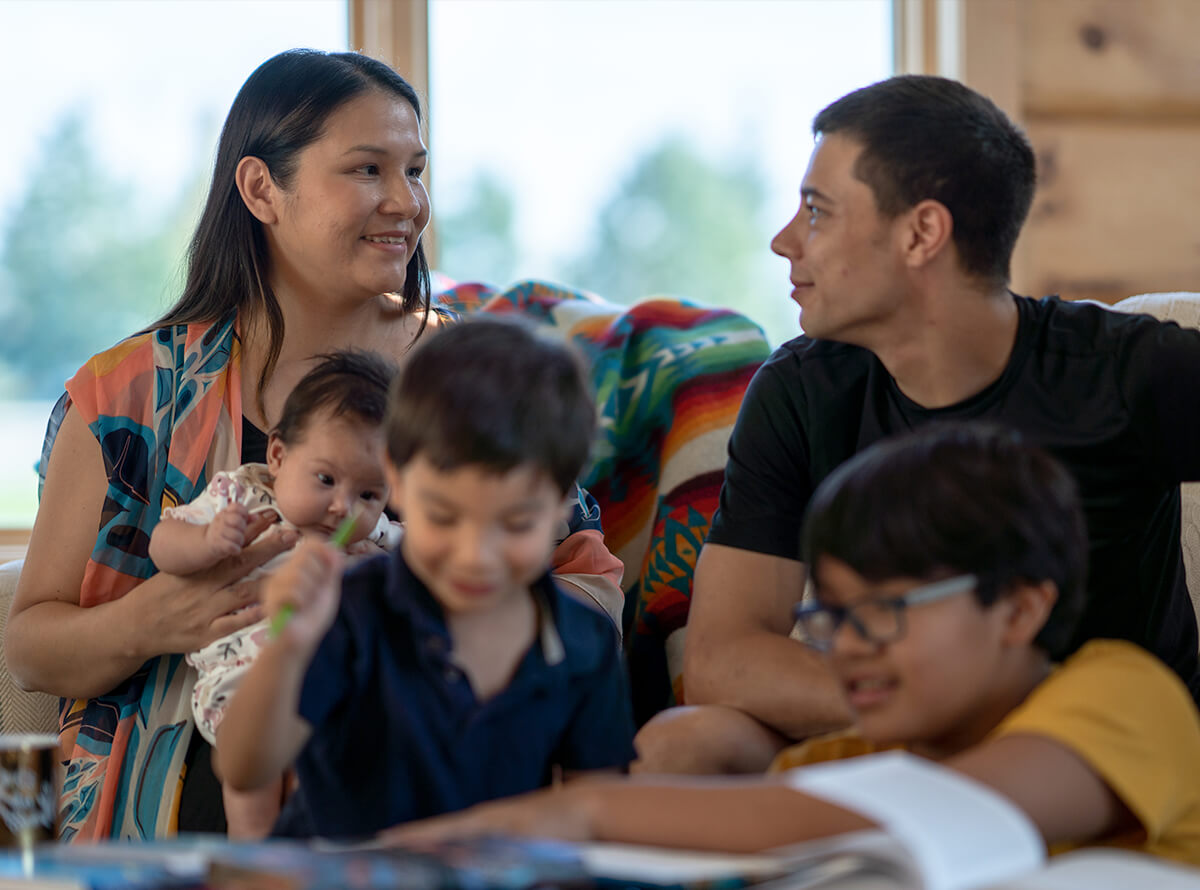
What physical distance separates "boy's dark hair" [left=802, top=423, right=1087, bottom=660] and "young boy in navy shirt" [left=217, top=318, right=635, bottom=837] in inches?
9.1

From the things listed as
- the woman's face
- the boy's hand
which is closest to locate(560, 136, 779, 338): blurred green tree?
the woman's face

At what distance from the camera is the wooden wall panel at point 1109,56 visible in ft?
8.99

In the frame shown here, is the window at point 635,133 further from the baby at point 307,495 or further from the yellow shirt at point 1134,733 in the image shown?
the yellow shirt at point 1134,733

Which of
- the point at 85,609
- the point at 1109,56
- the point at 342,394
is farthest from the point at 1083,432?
the point at 1109,56

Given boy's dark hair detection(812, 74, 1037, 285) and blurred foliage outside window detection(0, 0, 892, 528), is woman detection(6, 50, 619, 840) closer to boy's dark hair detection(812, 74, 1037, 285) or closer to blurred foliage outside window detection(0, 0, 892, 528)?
boy's dark hair detection(812, 74, 1037, 285)

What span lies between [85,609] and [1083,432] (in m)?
1.29

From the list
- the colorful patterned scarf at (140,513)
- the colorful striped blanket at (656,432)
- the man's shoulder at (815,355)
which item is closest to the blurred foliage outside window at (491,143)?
the colorful striped blanket at (656,432)

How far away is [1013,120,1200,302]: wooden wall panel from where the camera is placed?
2760 mm

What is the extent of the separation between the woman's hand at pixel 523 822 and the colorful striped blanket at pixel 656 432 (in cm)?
101

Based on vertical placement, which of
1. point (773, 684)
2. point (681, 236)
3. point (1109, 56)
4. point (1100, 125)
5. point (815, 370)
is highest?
point (1109, 56)

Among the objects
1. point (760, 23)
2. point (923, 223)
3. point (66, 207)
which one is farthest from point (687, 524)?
point (66, 207)

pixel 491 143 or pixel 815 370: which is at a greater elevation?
pixel 491 143

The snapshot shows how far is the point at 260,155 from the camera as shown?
1.80 meters

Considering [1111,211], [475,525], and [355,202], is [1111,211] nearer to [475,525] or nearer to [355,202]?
[355,202]
